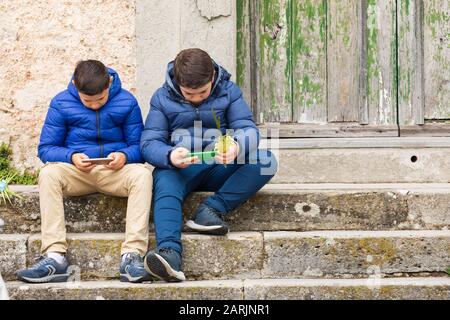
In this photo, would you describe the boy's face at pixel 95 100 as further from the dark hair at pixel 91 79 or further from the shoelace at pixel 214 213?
the shoelace at pixel 214 213

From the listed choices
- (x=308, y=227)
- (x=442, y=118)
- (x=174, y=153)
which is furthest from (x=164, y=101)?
(x=442, y=118)

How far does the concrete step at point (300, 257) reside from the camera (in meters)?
4.87

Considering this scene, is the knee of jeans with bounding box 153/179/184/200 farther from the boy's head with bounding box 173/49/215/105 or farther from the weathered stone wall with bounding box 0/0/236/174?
the weathered stone wall with bounding box 0/0/236/174

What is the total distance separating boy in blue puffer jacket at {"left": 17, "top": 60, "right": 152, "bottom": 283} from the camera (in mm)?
4801

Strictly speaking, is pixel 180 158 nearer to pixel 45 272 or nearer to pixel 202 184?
pixel 202 184

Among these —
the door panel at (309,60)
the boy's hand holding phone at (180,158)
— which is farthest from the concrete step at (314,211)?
the door panel at (309,60)

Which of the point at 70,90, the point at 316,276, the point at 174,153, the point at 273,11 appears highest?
the point at 273,11

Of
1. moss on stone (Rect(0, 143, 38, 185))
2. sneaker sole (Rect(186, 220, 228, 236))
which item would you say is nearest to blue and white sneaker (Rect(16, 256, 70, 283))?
sneaker sole (Rect(186, 220, 228, 236))

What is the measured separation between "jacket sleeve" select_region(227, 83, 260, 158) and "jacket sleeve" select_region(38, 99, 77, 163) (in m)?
0.89

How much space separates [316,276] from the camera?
4.87m

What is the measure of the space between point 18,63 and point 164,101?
1267 millimetres

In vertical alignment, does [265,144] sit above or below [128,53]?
below

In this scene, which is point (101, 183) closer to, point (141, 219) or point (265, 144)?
point (141, 219)

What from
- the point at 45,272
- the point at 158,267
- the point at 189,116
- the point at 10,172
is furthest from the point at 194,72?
the point at 10,172
